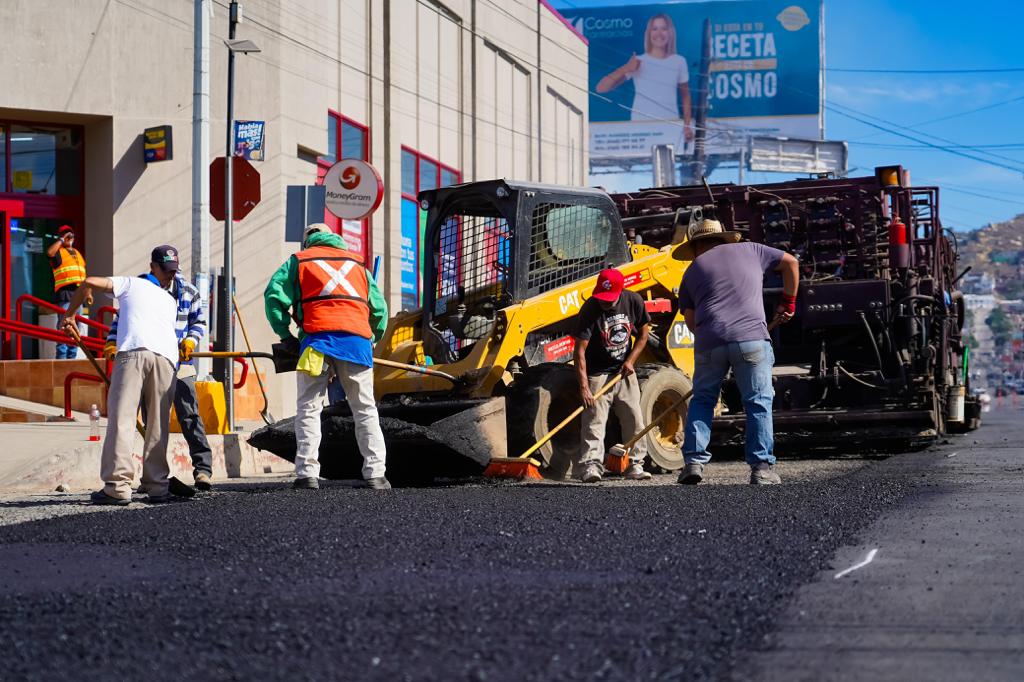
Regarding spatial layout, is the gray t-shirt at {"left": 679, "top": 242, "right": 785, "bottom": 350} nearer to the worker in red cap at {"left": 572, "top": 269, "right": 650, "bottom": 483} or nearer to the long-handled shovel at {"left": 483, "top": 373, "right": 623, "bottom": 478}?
the worker in red cap at {"left": 572, "top": 269, "right": 650, "bottom": 483}

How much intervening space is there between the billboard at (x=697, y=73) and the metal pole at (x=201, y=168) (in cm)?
5104

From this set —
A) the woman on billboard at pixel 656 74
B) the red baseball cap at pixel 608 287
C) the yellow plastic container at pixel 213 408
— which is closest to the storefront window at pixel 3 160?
the yellow plastic container at pixel 213 408

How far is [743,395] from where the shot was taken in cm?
906

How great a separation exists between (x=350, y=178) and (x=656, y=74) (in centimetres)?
5651

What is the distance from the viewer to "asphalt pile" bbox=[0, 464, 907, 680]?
3.66m

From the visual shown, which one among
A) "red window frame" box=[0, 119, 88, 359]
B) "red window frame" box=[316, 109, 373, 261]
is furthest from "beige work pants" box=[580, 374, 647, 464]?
"red window frame" box=[316, 109, 373, 261]

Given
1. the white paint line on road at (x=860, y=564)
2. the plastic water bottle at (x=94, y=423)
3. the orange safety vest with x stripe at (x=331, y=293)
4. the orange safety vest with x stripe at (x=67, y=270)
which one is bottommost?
the white paint line on road at (x=860, y=564)

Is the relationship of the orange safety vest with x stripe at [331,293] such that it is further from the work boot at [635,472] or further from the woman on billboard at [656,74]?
the woman on billboard at [656,74]

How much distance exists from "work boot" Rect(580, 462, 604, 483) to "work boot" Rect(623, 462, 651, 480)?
0.52 metres

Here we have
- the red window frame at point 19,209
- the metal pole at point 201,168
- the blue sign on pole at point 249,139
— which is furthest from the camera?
the red window frame at point 19,209

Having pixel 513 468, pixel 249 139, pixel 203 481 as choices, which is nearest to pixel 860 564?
pixel 513 468

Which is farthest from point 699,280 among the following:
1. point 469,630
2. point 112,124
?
point 112,124

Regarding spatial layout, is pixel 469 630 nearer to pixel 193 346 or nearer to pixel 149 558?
pixel 149 558

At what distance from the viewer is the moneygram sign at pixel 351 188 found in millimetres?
13594
